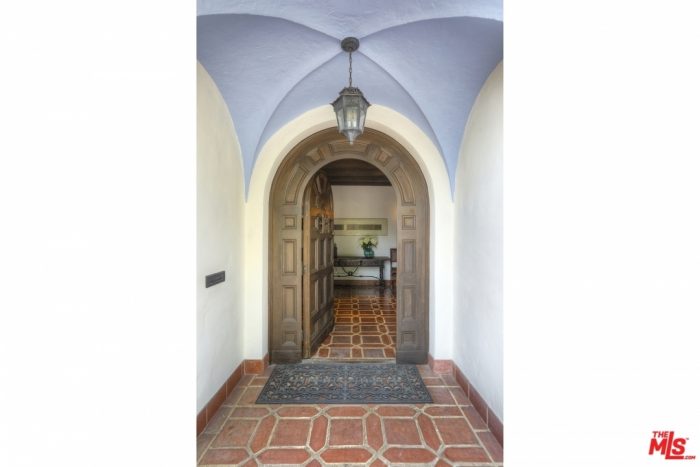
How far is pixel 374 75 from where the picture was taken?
109 inches

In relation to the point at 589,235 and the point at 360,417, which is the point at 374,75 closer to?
the point at 589,235

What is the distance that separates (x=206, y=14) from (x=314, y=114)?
1.50 metres

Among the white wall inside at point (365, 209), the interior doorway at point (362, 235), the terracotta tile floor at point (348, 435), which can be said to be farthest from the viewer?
the white wall inside at point (365, 209)

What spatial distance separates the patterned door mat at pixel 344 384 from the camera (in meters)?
2.65

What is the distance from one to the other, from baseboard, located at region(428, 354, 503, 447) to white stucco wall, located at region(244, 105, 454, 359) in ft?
0.40

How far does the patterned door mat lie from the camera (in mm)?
2646

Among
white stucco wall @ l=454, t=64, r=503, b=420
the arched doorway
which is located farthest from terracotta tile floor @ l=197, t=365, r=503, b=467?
the arched doorway

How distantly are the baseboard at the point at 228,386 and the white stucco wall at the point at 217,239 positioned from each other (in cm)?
5

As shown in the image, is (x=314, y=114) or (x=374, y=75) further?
(x=314, y=114)

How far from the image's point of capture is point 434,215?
3.30m

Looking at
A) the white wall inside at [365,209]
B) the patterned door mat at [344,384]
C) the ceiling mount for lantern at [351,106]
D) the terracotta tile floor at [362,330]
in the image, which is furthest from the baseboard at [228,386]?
the white wall inside at [365,209]

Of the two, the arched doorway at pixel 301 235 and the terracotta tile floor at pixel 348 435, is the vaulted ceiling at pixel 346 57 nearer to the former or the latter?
the arched doorway at pixel 301 235
